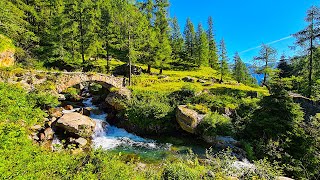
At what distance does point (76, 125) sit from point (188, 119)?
11583 mm

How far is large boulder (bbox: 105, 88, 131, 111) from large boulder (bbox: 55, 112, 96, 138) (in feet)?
17.0

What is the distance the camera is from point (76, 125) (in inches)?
877

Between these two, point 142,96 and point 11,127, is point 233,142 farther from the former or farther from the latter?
point 11,127

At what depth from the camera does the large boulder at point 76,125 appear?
72.3ft

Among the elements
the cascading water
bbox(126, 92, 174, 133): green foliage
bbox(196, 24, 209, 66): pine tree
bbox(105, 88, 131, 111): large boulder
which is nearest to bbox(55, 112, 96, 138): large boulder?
the cascading water

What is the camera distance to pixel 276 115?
2116 centimetres

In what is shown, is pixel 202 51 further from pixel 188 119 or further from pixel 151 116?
pixel 188 119

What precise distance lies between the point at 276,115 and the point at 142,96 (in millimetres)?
16754

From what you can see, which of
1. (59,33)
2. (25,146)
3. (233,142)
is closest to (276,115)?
(233,142)

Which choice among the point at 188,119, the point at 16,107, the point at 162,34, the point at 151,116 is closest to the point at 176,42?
the point at 162,34

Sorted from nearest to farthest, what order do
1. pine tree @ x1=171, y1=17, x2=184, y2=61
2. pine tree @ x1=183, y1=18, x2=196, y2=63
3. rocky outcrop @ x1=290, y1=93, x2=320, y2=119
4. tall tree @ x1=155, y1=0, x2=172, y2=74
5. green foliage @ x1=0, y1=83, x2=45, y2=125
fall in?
green foliage @ x1=0, y1=83, x2=45, y2=125 < rocky outcrop @ x1=290, y1=93, x2=320, y2=119 < tall tree @ x1=155, y1=0, x2=172, y2=74 < pine tree @ x1=171, y1=17, x2=184, y2=61 < pine tree @ x1=183, y1=18, x2=196, y2=63

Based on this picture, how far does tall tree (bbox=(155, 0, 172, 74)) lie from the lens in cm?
5097

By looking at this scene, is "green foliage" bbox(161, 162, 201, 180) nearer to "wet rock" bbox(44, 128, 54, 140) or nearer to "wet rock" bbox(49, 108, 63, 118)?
"wet rock" bbox(44, 128, 54, 140)

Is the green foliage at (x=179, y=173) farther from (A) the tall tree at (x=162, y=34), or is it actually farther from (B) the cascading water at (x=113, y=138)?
(A) the tall tree at (x=162, y=34)
